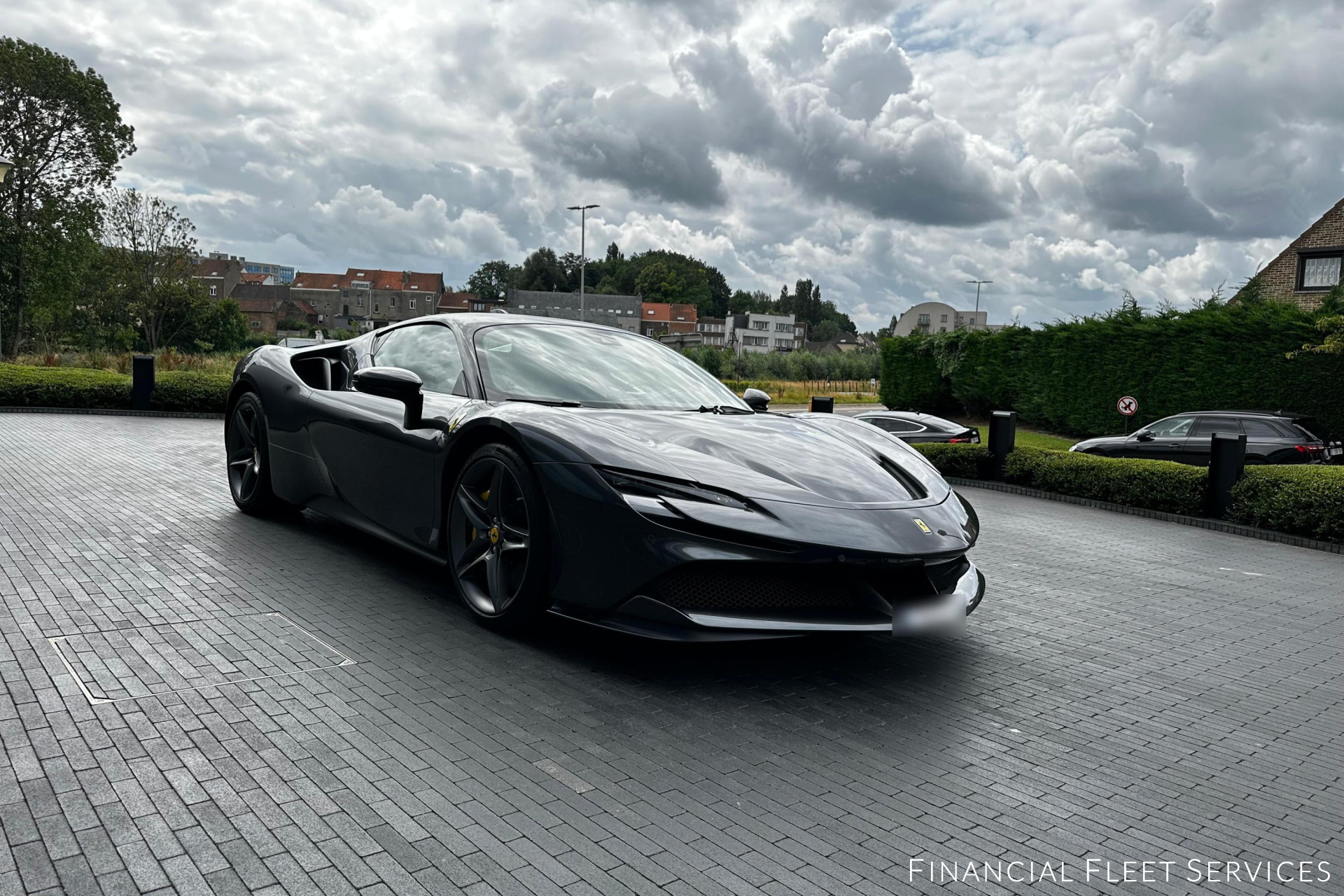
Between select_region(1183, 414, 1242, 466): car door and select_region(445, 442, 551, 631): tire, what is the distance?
604 inches

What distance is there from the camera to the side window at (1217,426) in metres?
15.8

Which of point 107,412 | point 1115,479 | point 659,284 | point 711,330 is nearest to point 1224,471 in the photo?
point 1115,479

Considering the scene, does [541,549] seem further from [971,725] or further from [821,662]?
[971,725]

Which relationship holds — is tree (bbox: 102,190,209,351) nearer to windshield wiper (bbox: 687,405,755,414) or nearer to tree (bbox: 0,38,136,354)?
tree (bbox: 0,38,136,354)

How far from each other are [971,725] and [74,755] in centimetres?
287

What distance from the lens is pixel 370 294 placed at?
140 metres

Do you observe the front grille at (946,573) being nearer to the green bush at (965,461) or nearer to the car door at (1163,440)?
the green bush at (965,461)

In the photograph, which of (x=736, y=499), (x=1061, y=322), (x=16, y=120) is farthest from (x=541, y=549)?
(x=16, y=120)

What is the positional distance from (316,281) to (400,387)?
153 meters

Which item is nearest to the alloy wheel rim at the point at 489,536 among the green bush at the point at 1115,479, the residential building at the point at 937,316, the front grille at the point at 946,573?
the front grille at the point at 946,573

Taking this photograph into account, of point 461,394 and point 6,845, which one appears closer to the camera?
point 6,845

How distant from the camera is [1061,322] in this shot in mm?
29859

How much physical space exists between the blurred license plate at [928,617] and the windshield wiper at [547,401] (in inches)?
68.2

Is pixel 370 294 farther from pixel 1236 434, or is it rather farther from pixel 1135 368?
pixel 1236 434
